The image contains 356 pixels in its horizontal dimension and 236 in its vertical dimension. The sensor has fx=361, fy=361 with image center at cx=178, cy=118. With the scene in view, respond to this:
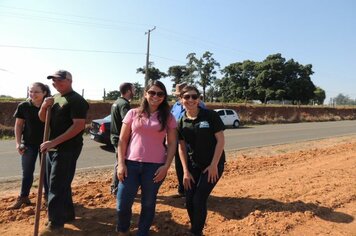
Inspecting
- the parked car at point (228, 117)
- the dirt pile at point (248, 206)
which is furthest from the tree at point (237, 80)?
the dirt pile at point (248, 206)

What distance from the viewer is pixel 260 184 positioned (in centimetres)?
668

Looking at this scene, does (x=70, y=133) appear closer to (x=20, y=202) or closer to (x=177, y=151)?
(x=177, y=151)

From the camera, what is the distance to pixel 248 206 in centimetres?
533

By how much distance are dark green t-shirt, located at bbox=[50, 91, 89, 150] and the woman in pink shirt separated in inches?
32.3

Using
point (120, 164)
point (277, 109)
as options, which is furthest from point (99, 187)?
point (277, 109)

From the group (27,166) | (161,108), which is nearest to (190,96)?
(161,108)

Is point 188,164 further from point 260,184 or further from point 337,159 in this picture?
point 337,159

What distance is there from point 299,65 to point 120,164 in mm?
72023

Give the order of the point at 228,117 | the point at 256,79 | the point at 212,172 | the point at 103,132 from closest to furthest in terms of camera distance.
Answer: the point at 212,172, the point at 103,132, the point at 228,117, the point at 256,79

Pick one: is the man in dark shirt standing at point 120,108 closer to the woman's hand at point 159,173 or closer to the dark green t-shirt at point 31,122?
the dark green t-shirt at point 31,122

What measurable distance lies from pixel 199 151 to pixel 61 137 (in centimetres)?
158

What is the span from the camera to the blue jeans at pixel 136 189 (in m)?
3.64

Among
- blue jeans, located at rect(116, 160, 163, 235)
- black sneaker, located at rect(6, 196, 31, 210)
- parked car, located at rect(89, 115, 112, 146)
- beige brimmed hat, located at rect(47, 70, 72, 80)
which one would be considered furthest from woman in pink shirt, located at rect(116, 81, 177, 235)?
parked car, located at rect(89, 115, 112, 146)

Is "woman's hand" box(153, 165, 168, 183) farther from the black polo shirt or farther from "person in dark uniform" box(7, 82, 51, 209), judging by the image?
"person in dark uniform" box(7, 82, 51, 209)
